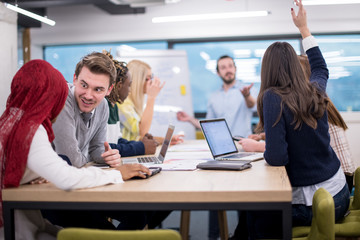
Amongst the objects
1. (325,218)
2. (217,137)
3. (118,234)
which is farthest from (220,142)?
(118,234)

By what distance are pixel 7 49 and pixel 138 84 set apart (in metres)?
2.86

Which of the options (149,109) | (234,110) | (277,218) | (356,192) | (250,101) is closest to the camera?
(277,218)

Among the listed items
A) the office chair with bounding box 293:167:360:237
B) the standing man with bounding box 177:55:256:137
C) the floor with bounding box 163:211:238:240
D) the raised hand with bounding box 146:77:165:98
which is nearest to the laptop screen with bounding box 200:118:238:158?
the office chair with bounding box 293:167:360:237

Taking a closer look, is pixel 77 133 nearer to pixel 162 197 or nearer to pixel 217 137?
pixel 217 137

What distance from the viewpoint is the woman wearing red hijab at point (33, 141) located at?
146 centimetres

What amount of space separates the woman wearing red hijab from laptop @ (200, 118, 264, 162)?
842 mm

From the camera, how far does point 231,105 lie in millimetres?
5699

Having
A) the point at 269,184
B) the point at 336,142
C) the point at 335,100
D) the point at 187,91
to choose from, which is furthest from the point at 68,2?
the point at 269,184

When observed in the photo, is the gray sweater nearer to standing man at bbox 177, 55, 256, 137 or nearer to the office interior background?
standing man at bbox 177, 55, 256, 137

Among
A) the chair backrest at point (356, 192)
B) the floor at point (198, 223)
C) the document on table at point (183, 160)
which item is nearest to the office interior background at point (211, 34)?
the floor at point (198, 223)

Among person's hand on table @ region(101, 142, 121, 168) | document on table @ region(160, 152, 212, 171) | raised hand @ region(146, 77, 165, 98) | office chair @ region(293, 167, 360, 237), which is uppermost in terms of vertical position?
raised hand @ region(146, 77, 165, 98)

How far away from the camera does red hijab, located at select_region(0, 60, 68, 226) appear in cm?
149

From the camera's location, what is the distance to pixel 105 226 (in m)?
1.88

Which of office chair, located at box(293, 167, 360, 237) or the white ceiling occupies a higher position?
the white ceiling
